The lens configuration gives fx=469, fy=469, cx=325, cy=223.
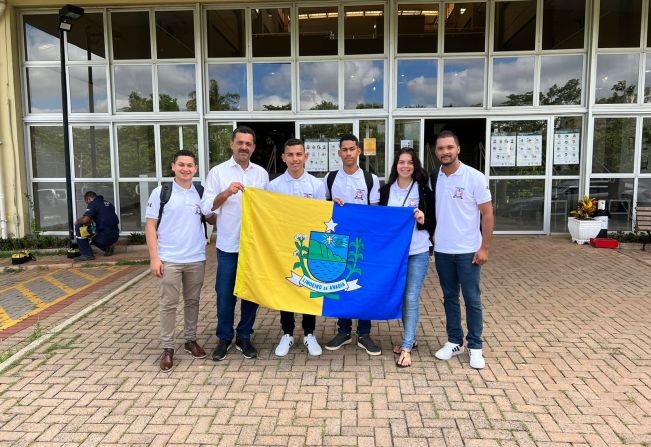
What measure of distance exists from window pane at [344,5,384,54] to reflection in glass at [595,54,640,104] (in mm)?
4931

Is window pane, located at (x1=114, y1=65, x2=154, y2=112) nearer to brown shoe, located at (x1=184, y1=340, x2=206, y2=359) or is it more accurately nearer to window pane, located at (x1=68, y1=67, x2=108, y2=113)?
window pane, located at (x1=68, y1=67, x2=108, y2=113)

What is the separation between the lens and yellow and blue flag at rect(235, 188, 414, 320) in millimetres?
4176

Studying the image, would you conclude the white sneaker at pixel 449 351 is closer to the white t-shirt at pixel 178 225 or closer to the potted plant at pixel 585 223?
the white t-shirt at pixel 178 225

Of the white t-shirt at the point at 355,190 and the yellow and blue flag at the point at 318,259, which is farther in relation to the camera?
the white t-shirt at the point at 355,190

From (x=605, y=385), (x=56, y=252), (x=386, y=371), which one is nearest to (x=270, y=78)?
(x=56, y=252)

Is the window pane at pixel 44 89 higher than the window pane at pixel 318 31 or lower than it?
lower

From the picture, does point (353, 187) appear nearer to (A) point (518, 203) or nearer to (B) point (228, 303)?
(B) point (228, 303)

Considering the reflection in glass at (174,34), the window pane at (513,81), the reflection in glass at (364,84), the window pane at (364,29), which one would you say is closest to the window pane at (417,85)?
the reflection in glass at (364,84)

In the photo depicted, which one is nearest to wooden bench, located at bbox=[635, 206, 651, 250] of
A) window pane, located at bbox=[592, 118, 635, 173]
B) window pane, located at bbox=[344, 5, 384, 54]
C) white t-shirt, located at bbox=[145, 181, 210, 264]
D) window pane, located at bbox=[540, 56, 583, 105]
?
window pane, located at bbox=[592, 118, 635, 173]

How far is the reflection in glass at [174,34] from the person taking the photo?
10.7 metres

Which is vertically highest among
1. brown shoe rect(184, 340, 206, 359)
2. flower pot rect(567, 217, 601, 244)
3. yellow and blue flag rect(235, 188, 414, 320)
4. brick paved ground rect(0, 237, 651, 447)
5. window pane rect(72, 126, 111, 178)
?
window pane rect(72, 126, 111, 178)

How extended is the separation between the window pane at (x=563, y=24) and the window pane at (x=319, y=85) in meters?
4.79

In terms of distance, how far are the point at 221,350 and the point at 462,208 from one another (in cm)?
252

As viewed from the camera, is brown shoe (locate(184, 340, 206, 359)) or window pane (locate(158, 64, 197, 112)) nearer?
brown shoe (locate(184, 340, 206, 359))
